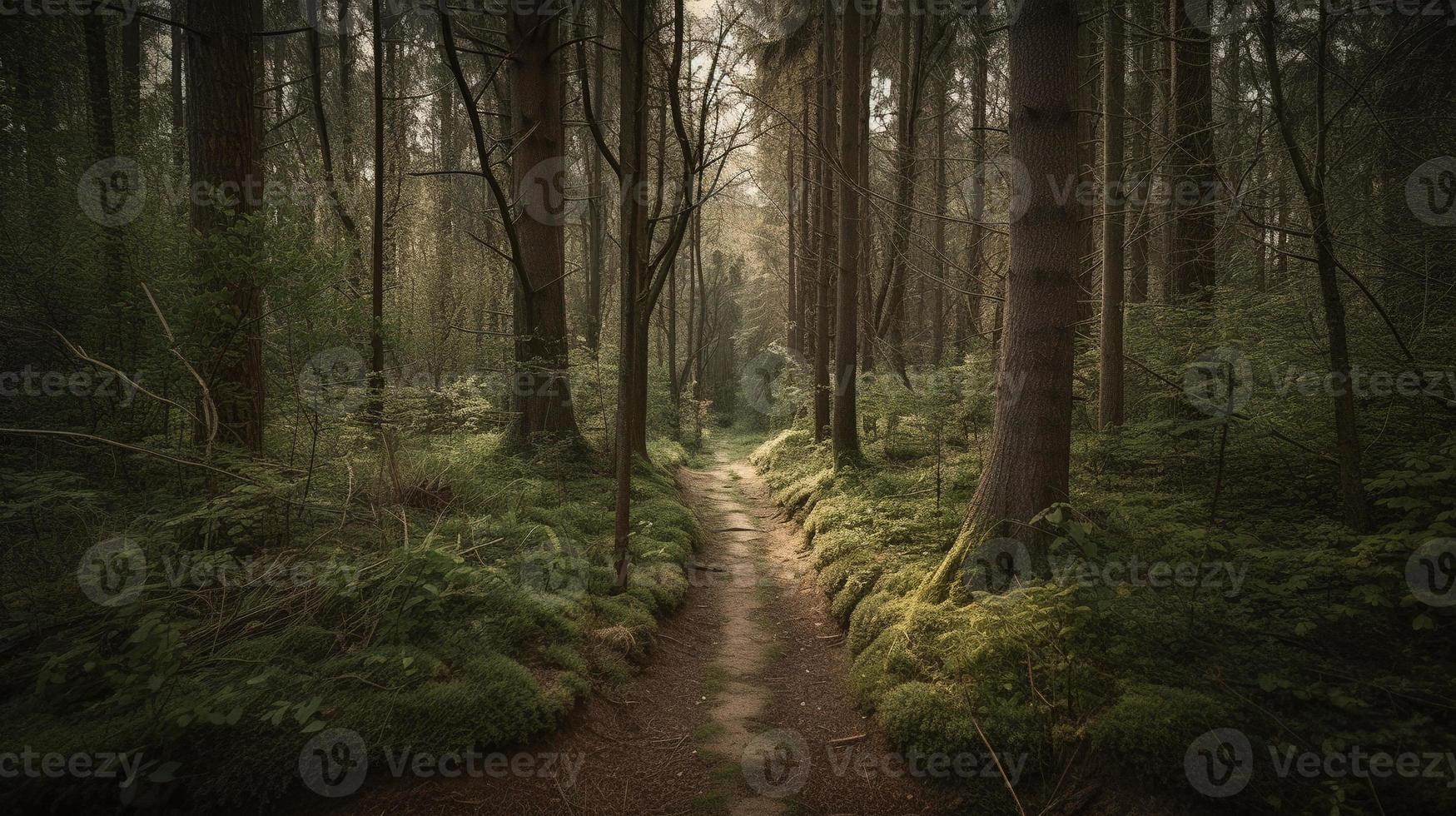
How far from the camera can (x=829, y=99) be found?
11.3m

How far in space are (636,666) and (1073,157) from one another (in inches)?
200

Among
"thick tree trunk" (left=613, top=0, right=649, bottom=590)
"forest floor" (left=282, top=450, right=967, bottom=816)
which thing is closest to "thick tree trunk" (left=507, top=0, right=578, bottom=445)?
"thick tree trunk" (left=613, top=0, right=649, bottom=590)

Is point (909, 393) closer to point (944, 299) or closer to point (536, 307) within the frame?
point (536, 307)

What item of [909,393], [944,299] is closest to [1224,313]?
[909,393]

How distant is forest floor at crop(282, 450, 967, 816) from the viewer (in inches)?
117

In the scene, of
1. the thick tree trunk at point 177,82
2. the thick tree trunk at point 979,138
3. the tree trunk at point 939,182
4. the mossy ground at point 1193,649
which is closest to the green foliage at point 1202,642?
the mossy ground at point 1193,649

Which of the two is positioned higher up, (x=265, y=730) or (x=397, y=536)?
(x=397, y=536)

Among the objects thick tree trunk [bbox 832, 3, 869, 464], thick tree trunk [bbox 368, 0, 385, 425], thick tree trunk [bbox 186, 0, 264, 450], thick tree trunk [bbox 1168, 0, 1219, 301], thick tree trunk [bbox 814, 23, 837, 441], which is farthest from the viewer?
thick tree trunk [bbox 814, 23, 837, 441]

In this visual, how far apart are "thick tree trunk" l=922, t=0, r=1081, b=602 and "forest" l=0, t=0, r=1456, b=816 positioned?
31mm

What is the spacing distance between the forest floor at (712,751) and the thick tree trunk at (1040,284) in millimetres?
1271

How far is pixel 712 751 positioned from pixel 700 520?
5.49m

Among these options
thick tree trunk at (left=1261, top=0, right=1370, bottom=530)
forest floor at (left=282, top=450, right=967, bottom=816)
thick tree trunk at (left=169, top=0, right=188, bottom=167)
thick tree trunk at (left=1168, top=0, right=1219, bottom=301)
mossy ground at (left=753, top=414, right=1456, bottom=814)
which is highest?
thick tree trunk at (left=169, top=0, right=188, bottom=167)

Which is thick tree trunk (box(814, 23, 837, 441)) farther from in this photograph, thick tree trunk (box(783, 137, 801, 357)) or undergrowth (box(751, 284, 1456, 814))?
undergrowth (box(751, 284, 1456, 814))

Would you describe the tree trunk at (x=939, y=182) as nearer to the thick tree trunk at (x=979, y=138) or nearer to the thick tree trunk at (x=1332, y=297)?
the thick tree trunk at (x=979, y=138)
